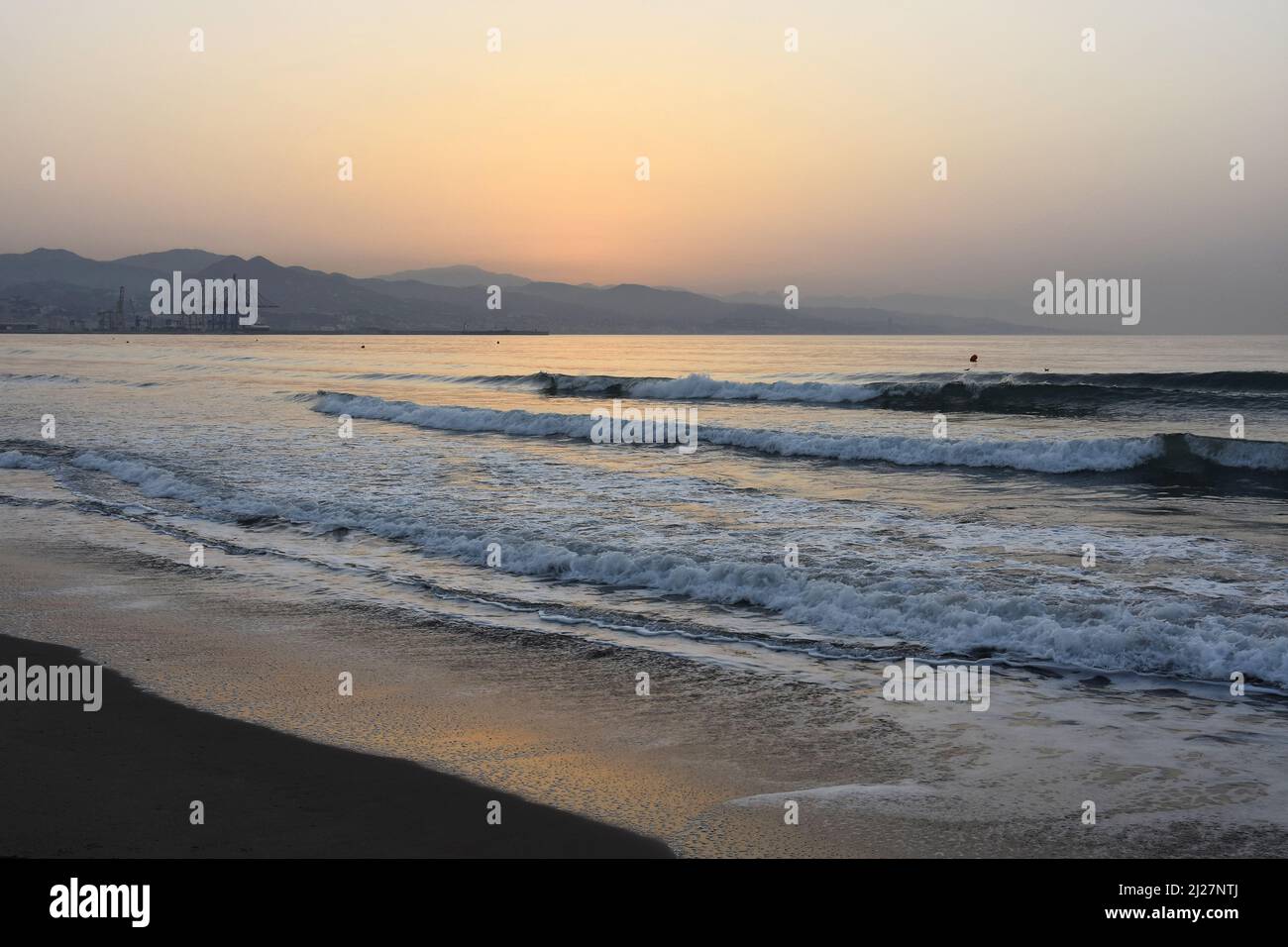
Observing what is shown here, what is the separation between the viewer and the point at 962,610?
943 centimetres

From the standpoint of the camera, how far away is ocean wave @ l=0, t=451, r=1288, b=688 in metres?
8.28

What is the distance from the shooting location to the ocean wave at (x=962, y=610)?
8281mm

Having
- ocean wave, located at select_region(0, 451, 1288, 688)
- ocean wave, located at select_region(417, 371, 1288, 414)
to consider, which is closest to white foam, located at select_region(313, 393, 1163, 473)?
ocean wave, located at select_region(417, 371, 1288, 414)

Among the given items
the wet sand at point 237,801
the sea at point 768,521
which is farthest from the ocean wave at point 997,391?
the wet sand at point 237,801

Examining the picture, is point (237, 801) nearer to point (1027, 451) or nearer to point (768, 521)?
point (768, 521)

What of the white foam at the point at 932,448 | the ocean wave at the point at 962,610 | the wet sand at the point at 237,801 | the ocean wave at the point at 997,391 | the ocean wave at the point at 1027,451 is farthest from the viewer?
the ocean wave at the point at 997,391

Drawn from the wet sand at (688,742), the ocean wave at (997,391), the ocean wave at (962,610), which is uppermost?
the ocean wave at (997,391)

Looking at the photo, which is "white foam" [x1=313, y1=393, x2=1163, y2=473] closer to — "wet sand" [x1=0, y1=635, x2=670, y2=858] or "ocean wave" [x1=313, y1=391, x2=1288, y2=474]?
"ocean wave" [x1=313, y1=391, x2=1288, y2=474]

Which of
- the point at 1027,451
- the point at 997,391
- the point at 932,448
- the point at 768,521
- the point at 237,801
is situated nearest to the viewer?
the point at 237,801

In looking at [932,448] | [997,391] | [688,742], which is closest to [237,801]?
[688,742]

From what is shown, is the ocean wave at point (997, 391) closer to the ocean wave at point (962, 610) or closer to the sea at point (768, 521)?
the sea at point (768, 521)

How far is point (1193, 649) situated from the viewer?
8.26 meters
